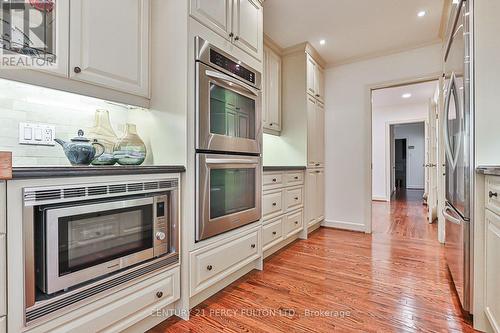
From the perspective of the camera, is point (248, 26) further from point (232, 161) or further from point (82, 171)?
point (82, 171)

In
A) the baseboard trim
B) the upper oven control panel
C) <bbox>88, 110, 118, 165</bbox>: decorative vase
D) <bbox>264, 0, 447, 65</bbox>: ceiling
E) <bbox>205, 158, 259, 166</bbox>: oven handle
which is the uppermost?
<bbox>264, 0, 447, 65</bbox>: ceiling

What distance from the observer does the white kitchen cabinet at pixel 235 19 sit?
1.66m

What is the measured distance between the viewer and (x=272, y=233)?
8.34 ft

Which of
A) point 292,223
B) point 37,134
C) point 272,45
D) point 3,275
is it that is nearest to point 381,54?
point 272,45

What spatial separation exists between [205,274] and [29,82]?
4.68ft

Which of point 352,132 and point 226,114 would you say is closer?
point 226,114

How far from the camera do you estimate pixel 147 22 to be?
167cm

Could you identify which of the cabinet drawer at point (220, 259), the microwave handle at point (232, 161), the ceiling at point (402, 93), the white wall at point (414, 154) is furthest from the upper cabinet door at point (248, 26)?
the white wall at point (414, 154)

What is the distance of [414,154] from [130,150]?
10983 millimetres

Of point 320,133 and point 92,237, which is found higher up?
point 320,133

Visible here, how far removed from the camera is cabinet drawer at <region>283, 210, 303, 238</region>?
279 centimetres

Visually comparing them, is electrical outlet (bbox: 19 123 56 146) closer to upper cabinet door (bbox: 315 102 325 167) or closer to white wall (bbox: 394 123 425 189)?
upper cabinet door (bbox: 315 102 325 167)

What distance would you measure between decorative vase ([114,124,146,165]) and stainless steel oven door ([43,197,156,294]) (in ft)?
1.08

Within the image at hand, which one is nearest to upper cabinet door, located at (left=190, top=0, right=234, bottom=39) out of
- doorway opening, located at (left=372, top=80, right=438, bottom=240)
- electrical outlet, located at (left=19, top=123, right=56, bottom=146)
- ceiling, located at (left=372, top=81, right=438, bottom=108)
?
electrical outlet, located at (left=19, top=123, right=56, bottom=146)
